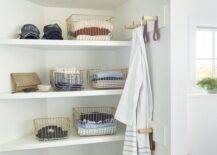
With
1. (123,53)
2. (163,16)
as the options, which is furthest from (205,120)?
(163,16)

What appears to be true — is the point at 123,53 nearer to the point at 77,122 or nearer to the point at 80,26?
the point at 80,26

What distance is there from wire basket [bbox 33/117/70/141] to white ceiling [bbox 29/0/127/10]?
88 centimetres

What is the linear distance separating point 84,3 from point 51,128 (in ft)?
3.16

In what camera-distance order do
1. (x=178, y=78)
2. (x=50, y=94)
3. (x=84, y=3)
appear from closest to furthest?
(x=178, y=78), (x=50, y=94), (x=84, y=3)

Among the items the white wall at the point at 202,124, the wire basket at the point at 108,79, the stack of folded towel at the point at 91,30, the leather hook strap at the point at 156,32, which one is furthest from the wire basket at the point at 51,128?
the white wall at the point at 202,124

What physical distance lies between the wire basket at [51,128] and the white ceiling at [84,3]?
88 centimetres

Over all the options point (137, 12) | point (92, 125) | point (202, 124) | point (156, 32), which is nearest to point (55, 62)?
point (92, 125)

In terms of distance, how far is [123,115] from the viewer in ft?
5.15

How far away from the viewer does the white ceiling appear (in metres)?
1.83

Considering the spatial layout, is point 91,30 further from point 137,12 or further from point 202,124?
point 202,124

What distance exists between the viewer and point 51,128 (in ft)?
5.41

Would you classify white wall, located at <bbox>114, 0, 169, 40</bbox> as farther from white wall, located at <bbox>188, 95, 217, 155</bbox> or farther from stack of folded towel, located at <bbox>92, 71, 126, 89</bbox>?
white wall, located at <bbox>188, 95, 217, 155</bbox>

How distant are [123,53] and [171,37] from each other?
679 millimetres

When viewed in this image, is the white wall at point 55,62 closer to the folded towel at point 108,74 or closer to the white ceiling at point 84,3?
the white ceiling at point 84,3
